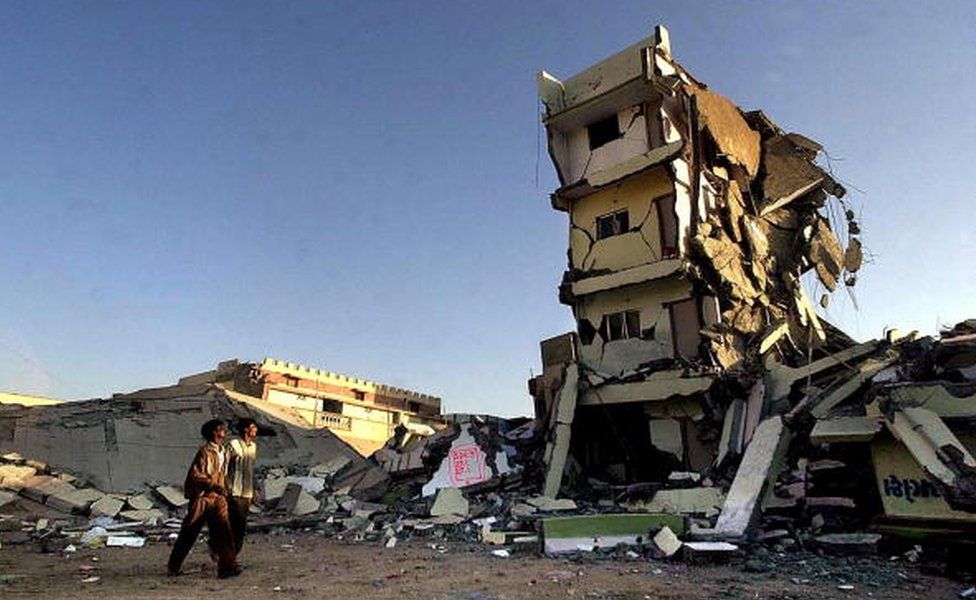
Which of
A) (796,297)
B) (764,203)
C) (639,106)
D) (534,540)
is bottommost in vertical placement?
(534,540)

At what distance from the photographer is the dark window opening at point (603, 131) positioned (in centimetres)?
1653

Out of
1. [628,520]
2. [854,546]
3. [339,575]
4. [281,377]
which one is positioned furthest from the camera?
[281,377]

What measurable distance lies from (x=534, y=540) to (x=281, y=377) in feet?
59.2

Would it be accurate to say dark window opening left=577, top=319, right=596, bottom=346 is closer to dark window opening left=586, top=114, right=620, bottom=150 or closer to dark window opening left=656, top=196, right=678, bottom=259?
dark window opening left=656, top=196, right=678, bottom=259

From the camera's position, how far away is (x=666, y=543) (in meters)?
7.00

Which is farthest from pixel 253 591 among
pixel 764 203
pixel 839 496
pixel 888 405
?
pixel 764 203

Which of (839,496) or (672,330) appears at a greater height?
(672,330)

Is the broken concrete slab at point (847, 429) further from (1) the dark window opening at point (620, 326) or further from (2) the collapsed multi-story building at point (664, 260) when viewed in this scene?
(1) the dark window opening at point (620, 326)

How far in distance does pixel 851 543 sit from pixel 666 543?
6.63 feet

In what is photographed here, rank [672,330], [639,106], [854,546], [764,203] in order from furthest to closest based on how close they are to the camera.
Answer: [764,203], [639,106], [672,330], [854,546]

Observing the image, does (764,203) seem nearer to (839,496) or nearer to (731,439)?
(731,439)

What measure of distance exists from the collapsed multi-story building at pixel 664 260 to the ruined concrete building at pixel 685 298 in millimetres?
42

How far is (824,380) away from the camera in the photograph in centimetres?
1150

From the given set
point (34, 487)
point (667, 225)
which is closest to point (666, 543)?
point (667, 225)
